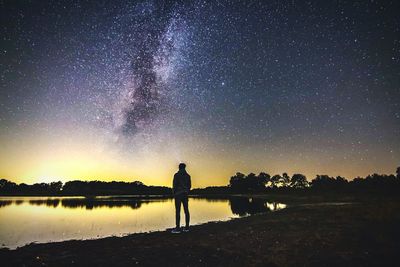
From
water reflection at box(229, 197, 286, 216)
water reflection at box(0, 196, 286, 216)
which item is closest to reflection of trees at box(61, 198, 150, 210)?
water reflection at box(0, 196, 286, 216)

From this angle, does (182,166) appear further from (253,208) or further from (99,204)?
(99,204)

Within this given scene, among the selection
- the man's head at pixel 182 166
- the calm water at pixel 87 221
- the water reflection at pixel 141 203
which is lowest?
the calm water at pixel 87 221

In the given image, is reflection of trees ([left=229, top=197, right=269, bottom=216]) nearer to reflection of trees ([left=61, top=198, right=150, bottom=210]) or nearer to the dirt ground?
reflection of trees ([left=61, top=198, right=150, bottom=210])

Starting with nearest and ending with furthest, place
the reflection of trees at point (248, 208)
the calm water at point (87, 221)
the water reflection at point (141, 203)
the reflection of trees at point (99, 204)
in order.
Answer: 1. the calm water at point (87, 221)
2. the reflection of trees at point (248, 208)
3. the water reflection at point (141, 203)
4. the reflection of trees at point (99, 204)

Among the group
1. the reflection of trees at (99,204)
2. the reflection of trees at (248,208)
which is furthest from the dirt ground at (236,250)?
the reflection of trees at (99,204)

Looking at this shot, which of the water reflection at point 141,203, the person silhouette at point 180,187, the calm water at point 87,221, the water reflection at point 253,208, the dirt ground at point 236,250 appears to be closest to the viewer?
the dirt ground at point 236,250

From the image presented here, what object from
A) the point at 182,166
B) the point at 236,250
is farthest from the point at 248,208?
the point at 236,250

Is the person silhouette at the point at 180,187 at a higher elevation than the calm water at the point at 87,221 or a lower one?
higher

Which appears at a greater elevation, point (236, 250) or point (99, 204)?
point (99, 204)

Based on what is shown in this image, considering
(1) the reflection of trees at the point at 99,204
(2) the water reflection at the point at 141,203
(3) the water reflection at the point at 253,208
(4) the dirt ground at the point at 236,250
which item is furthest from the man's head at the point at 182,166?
(1) the reflection of trees at the point at 99,204

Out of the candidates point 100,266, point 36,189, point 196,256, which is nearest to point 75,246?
point 100,266

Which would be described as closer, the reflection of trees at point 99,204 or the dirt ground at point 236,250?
the dirt ground at point 236,250

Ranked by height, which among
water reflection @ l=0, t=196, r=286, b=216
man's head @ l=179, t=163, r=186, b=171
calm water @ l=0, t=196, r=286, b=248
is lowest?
calm water @ l=0, t=196, r=286, b=248

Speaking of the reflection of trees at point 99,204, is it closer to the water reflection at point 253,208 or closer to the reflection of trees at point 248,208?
the reflection of trees at point 248,208
